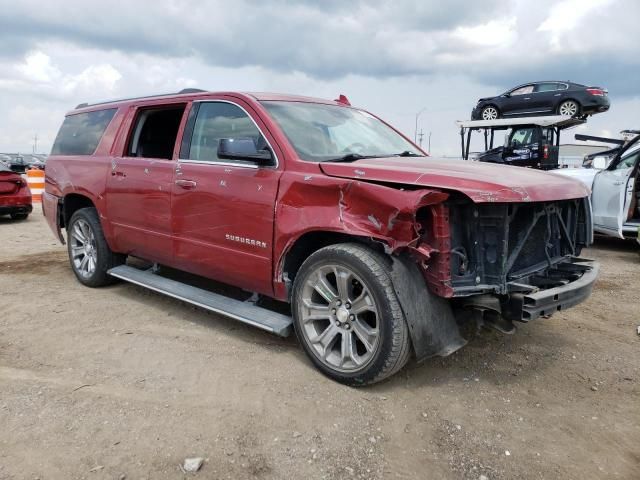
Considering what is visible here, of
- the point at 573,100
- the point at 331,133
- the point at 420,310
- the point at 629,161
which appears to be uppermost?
the point at 573,100

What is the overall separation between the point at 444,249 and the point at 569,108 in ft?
51.0

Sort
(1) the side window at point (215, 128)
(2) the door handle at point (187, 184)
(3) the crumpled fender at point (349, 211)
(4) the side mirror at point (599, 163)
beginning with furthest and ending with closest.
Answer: (4) the side mirror at point (599, 163) → (2) the door handle at point (187, 184) → (1) the side window at point (215, 128) → (3) the crumpled fender at point (349, 211)

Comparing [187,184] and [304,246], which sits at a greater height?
[187,184]

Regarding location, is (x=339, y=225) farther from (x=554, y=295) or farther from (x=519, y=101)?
(x=519, y=101)

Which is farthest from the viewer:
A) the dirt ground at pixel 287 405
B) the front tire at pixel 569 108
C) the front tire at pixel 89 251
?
the front tire at pixel 569 108

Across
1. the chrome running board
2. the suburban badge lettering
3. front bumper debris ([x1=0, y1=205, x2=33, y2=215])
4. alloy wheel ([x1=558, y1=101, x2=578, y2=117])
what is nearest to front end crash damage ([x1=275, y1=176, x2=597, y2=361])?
the suburban badge lettering

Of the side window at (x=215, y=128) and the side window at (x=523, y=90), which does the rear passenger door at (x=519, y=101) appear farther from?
the side window at (x=215, y=128)

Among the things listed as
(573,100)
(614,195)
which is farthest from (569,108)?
(614,195)

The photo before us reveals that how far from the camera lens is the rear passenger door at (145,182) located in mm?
4387

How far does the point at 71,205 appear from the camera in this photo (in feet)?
18.8

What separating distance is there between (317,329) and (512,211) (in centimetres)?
145

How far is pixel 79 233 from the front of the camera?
5.54 meters

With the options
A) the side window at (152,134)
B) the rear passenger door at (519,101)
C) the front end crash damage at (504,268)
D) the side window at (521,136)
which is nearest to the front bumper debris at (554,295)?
the front end crash damage at (504,268)

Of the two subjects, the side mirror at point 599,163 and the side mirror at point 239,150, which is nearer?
the side mirror at point 239,150
